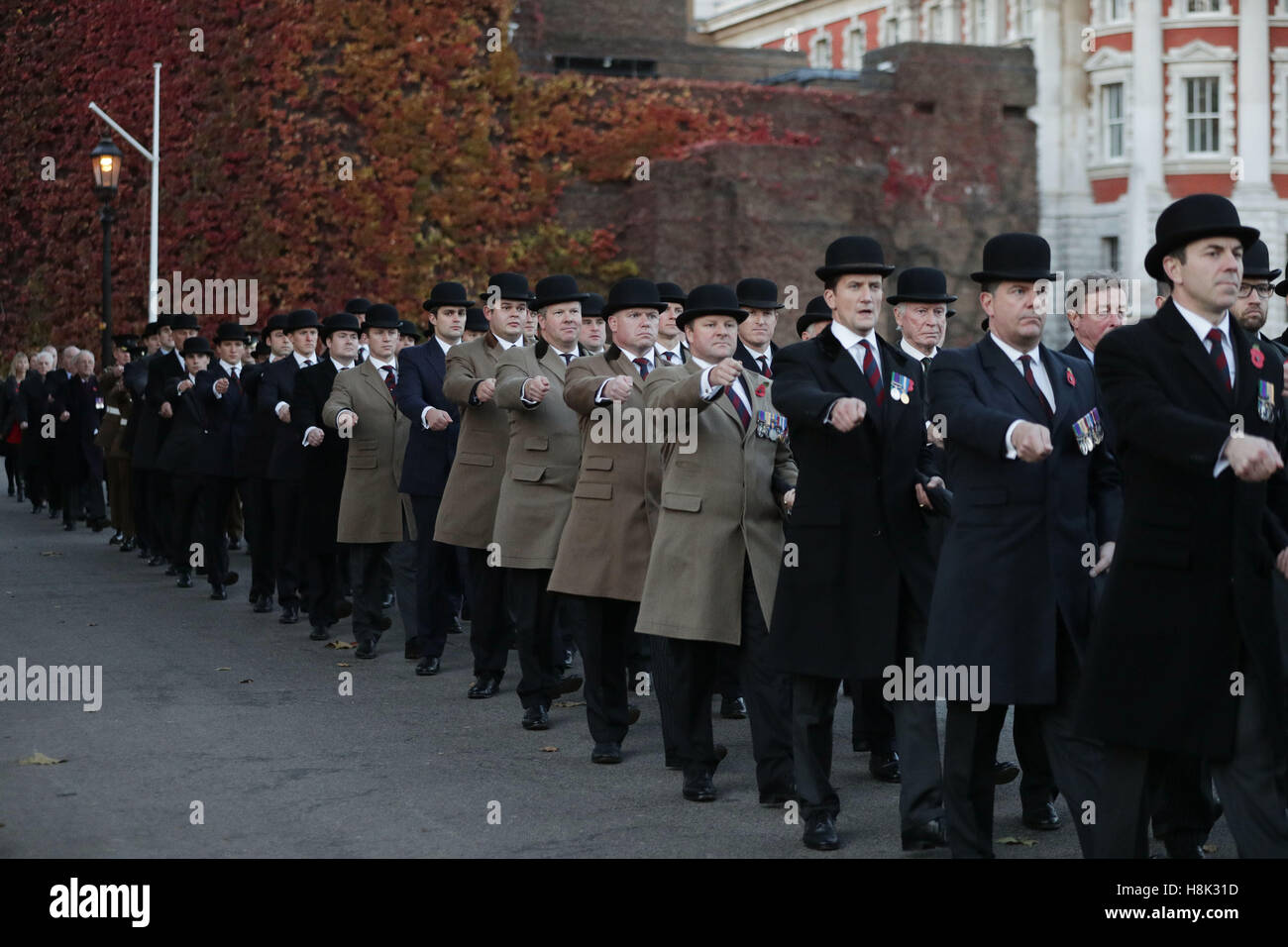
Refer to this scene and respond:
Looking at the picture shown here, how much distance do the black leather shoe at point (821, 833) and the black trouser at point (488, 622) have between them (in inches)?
147

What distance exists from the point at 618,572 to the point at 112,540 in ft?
41.4

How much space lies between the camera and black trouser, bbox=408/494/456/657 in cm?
1130

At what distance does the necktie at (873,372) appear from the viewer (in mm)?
7154

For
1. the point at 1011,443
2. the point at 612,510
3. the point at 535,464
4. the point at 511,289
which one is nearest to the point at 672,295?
the point at 511,289

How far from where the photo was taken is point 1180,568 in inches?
203

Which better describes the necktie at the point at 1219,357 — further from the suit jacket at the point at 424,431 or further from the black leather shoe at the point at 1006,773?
the suit jacket at the point at 424,431

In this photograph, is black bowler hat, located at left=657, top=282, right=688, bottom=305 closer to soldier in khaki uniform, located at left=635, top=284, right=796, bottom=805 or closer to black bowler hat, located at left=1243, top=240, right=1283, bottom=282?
soldier in khaki uniform, located at left=635, top=284, right=796, bottom=805

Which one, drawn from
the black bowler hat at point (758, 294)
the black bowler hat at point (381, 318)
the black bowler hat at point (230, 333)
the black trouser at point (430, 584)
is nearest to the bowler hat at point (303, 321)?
the black bowler hat at point (381, 318)

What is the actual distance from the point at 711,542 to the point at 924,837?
1831 mm

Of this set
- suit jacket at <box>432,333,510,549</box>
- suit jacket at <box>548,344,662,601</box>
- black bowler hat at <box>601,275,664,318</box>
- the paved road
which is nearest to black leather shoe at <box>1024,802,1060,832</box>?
the paved road

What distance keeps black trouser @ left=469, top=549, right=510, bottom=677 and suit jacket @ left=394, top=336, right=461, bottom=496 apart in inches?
52.5

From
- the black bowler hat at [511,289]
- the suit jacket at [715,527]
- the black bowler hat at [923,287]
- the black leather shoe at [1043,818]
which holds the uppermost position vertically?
the black bowler hat at [511,289]

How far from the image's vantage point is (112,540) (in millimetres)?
20234

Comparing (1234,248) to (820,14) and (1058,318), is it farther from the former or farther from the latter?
(820,14)
